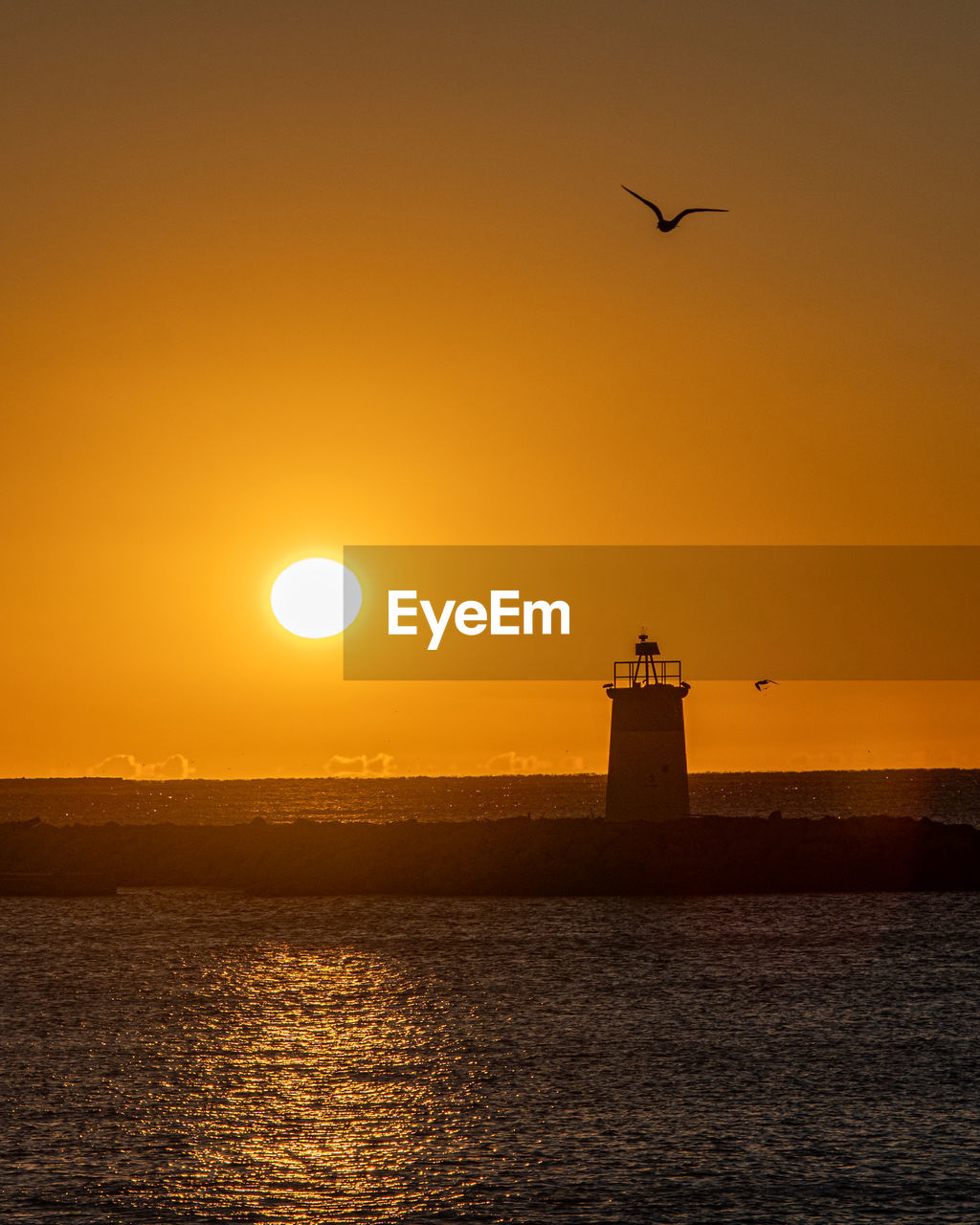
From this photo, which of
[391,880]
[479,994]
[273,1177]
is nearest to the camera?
[273,1177]

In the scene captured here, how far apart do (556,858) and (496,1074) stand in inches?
1410

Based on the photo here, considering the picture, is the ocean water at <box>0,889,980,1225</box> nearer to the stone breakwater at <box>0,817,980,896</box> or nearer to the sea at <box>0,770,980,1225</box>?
the sea at <box>0,770,980,1225</box>

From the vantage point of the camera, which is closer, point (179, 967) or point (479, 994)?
point (479, 994)

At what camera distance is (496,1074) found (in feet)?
91.9

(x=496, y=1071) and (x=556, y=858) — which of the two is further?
(x=556, y=858)

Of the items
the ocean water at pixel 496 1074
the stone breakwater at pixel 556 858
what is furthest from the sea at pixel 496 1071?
the stone breakwater at pixel 556 858

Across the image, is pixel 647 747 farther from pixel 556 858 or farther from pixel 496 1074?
pixel 496 1074

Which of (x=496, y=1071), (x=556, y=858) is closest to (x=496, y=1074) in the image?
(x=496, y=1071)

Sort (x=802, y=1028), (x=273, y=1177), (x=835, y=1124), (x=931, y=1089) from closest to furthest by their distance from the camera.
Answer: (x=273, y=1177), (x=835, y=1124), (x=931, y=1089), (x=802, y=1028)

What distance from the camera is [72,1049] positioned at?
99.2 feet

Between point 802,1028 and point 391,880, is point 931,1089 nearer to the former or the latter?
point 802,1028

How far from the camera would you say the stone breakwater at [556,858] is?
201 ft

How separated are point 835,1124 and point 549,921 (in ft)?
91.8

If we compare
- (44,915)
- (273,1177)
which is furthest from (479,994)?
(44,915)
